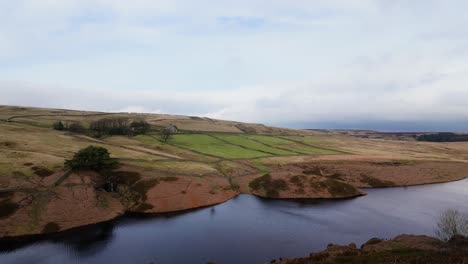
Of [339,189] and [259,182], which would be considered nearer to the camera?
[339,189]

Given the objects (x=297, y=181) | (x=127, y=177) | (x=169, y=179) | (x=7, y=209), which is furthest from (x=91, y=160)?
(x=297, y=181)

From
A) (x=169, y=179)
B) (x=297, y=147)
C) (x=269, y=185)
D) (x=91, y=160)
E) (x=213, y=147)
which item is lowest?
(x=269, y=185)

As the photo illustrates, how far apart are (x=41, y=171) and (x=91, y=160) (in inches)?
449

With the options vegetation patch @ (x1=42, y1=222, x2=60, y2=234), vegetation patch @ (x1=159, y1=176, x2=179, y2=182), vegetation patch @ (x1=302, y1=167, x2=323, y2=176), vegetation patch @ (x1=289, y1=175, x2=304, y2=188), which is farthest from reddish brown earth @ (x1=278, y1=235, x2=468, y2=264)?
vegetation patch @ (x1=302, y1=167, x2=323, y2=176)

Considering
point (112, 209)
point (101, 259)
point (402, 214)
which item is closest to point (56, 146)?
point (112, 209)

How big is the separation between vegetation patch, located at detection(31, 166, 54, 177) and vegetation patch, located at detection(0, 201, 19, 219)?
468 inches

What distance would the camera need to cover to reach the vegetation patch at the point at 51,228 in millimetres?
58138

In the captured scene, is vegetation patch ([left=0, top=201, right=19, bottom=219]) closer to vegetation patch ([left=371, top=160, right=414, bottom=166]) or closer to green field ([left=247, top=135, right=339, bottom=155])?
green field ([left=247, top=135, right=339, bottom=155])

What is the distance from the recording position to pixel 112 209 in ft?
229

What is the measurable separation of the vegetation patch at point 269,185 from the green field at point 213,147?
27732 mm

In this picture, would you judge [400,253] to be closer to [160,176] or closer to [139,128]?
[160,176]

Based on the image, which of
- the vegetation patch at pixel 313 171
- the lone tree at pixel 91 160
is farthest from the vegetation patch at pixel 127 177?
the vegetation patch at pixel 313 171

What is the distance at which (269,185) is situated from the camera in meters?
92.1

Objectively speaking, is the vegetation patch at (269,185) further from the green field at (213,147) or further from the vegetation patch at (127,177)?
the vegetation patch at (127,177)
